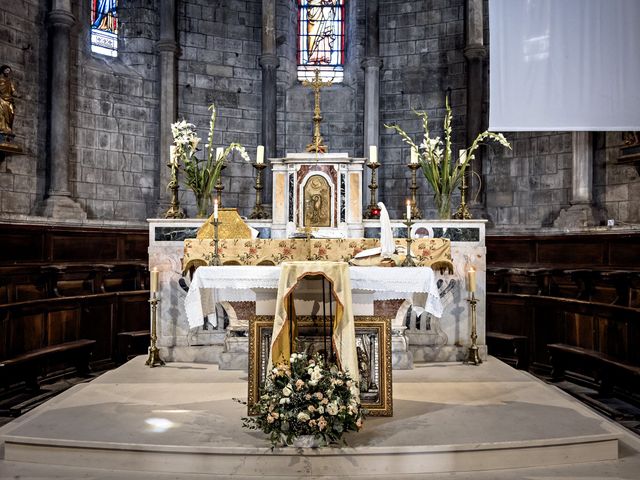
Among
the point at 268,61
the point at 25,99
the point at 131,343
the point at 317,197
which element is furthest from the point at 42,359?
the point at 268,61

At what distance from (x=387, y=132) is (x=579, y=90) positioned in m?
5.42

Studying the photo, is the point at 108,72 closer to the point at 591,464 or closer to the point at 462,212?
the point at 462,212

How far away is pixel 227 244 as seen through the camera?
5.91m

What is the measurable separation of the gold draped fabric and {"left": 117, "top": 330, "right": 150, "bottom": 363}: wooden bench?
387 centimetres

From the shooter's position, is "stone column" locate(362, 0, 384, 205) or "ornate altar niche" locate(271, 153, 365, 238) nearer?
"ornate altar niche" locate(271, 153, 365, 238)

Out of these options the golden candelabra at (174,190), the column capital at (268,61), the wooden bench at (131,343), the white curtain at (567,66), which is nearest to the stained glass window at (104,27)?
the column capital at (268,61)

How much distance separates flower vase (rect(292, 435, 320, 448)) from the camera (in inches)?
141

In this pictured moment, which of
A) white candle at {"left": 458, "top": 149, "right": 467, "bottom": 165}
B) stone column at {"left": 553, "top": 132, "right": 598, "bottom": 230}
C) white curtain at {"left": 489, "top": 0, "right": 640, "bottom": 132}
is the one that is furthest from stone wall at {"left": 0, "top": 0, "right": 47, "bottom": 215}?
stone column at {"left": 553, "top": 132, "right": 598, "bottom": 230}

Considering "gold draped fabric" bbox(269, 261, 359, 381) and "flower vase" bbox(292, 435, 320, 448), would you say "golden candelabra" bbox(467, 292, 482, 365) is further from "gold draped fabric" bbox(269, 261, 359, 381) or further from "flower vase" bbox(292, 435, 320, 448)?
"flower vase" bbox(292, 435, 320, 448)

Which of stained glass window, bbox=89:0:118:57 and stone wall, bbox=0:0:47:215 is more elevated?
stained glass window, bbox=89:0:118:57

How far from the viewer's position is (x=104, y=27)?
9.59 metres

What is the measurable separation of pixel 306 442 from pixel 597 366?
3492mm

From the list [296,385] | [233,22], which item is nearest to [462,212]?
[296,385]

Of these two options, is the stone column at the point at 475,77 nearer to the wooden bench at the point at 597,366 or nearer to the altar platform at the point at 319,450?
the wooden bench at the point at 597,366
